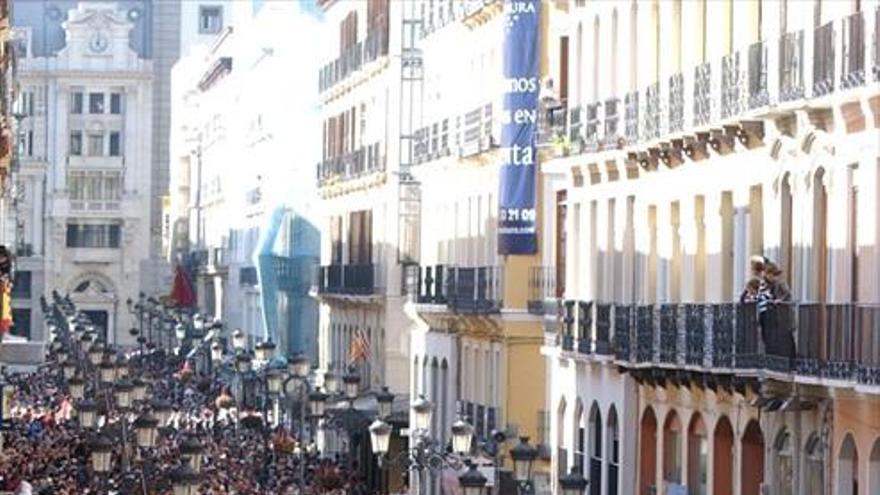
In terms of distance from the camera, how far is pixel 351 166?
302 ft

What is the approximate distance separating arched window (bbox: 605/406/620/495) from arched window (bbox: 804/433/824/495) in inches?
479

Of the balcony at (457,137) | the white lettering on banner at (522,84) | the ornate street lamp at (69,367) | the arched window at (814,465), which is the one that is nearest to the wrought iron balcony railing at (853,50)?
the arched window at (814,465)

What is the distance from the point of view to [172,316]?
13025cm

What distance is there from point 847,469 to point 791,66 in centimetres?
442

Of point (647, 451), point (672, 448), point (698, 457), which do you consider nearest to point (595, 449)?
point (647, 451)

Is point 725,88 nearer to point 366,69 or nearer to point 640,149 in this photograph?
point 640,149

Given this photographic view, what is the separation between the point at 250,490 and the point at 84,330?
96.6 ft

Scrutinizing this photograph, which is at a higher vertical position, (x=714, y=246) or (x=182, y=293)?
(x=182, y=293)

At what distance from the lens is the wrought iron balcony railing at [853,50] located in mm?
33625

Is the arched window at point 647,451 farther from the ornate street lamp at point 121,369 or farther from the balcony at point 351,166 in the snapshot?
the balcony at point 351,166

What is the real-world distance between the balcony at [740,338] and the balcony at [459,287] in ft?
38.2

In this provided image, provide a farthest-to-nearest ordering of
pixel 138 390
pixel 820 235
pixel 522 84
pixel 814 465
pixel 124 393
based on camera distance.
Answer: pixel 138 390 < pixel 124 393 < pixel 522 84 < pixel 814 465 < pixel 820 235

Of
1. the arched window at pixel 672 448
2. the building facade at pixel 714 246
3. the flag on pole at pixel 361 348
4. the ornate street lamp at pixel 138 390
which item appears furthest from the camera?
the flag on pole at pixel 361 348

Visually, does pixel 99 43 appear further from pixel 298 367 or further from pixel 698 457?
pixel 698 457
